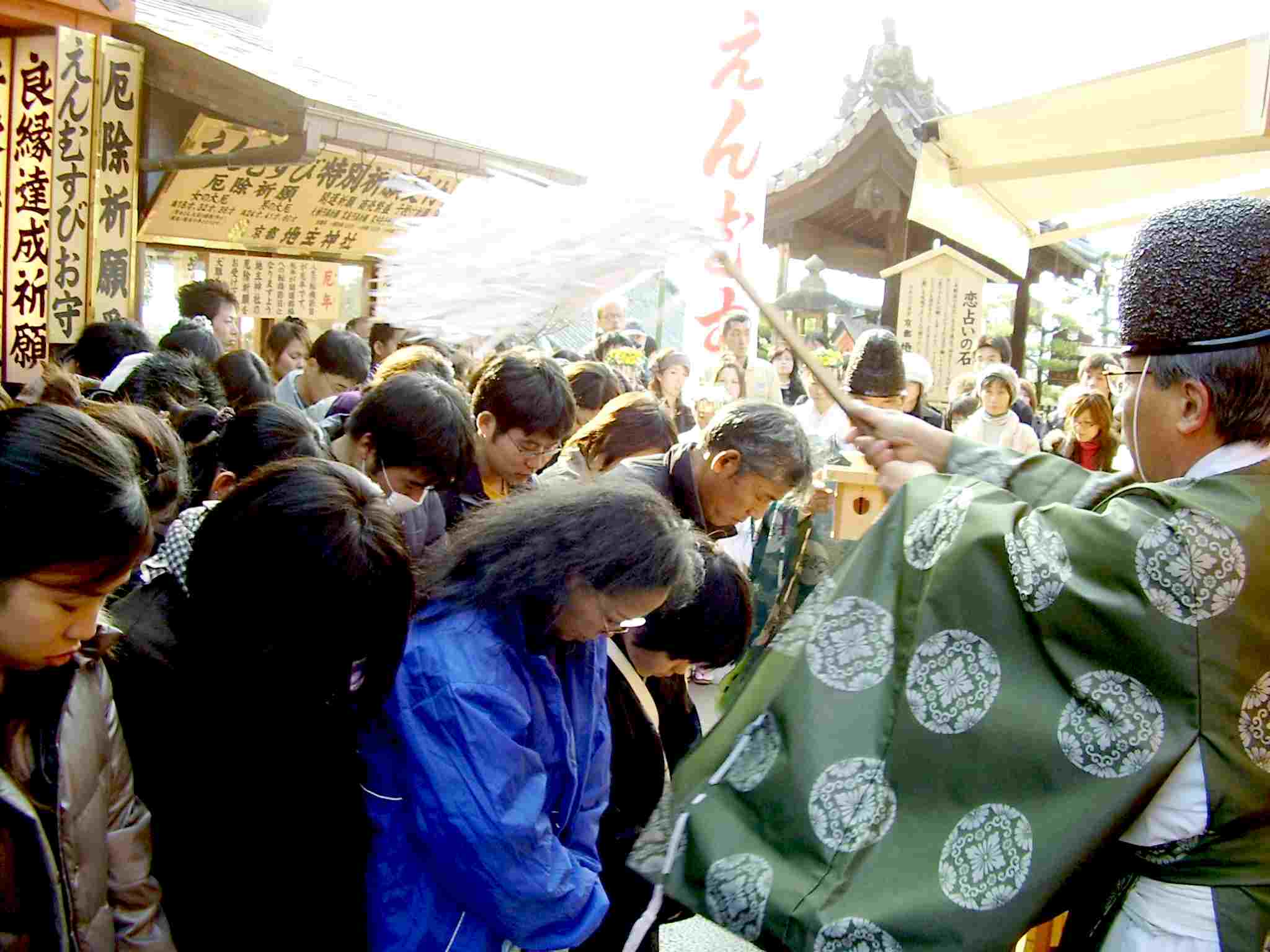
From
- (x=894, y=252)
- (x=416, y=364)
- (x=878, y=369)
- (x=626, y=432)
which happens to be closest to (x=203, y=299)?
(x=416, y=364)

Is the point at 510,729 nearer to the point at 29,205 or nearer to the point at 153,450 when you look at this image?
the point at 153,450

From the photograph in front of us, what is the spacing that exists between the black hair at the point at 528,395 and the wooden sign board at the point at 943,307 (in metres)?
6.61

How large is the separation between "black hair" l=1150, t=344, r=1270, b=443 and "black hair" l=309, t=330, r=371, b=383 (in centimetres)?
428

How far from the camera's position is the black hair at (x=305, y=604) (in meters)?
1.87

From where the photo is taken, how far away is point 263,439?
9.71 feet

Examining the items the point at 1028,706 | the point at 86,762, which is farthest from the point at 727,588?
the point at 86,762

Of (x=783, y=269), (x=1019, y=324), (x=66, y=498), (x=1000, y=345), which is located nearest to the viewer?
(x=66, y=498)

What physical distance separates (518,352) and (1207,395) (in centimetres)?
236

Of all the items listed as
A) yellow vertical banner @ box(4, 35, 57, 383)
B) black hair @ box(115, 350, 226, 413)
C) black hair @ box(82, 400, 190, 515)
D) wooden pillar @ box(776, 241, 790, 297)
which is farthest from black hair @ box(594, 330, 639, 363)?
black hair @ box(82, 400, 190, 515)

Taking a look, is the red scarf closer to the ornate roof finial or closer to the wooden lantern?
the wooden lantern

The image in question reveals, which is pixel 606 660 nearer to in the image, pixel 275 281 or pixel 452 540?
pixel 452 540

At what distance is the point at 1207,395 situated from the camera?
6.02 feet

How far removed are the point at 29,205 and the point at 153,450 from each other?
484cm

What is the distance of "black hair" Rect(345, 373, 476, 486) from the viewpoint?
3.24 m
